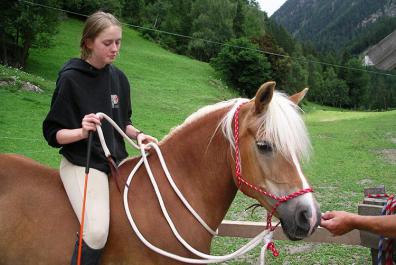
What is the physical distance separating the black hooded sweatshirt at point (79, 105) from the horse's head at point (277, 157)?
0.98m

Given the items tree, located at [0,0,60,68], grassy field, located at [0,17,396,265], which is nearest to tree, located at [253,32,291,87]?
grassy field, located at [0,17,396,265]

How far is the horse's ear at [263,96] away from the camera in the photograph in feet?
7.49

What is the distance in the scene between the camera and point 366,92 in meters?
85.4

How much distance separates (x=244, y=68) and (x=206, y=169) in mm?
38357

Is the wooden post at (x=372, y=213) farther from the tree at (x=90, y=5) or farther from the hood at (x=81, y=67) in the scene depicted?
the tree at (x=90, y=5)

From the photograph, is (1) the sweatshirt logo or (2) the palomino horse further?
(1) the sweatshirt logo

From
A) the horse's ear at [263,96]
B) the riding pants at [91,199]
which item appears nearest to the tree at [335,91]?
the horse's ear at [263,96]

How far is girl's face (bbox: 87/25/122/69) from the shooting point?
274 cm

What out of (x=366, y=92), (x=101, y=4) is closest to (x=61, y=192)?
(x=101, y=4)

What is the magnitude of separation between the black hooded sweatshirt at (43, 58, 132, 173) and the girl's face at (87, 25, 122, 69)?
0.21ft

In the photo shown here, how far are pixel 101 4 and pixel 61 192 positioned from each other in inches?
1455

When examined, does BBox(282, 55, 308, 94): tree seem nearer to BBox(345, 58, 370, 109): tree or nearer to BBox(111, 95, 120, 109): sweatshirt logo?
BBox(345, 58, 370, 109): tree

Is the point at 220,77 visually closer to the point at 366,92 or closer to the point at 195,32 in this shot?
the point at 195,32

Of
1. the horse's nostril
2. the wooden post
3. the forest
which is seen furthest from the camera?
the forest
